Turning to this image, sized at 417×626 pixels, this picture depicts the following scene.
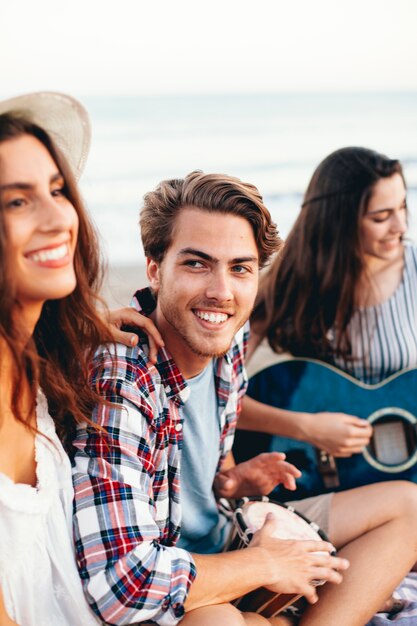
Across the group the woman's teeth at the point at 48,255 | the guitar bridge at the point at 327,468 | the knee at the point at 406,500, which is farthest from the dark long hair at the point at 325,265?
the woman's teeth at the point at 48,255

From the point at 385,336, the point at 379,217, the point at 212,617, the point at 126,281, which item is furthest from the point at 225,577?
the point at 126,281

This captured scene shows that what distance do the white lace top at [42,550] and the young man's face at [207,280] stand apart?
59 centimetres

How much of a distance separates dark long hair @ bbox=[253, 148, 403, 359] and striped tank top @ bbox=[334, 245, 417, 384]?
0.21 feet

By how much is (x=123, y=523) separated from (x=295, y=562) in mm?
568

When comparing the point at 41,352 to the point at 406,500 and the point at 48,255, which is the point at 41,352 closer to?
the point at 48,255

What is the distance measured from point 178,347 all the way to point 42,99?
0.83m

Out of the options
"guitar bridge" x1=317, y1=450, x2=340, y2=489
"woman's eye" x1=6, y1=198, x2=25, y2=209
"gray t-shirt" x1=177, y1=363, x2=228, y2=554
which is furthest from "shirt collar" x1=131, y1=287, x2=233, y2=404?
"guitar bridge" x1=317, y1=450, x2=340, y2=489

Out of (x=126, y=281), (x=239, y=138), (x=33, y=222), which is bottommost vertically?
(x=33, y=222)

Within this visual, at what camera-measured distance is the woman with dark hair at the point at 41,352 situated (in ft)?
5.40

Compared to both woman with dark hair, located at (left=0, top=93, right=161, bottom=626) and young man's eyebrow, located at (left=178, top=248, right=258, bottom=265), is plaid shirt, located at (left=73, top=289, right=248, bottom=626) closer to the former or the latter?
Result: woman with dark hair, located at (left=0, top=93, right=161, bottom=626)

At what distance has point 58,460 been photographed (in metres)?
1.88

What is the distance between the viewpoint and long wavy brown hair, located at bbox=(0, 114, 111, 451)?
179 centimetres

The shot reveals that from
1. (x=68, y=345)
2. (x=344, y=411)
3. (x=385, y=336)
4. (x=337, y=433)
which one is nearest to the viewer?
(x=68, y=345)

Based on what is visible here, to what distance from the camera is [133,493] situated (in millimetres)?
1887
